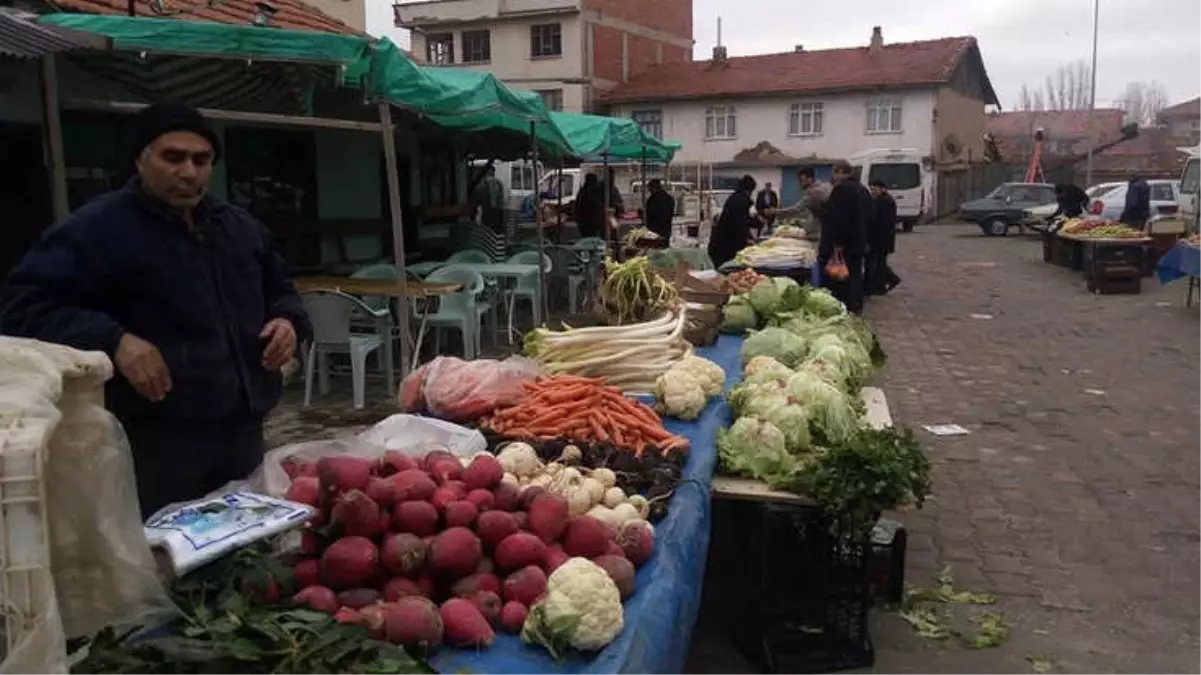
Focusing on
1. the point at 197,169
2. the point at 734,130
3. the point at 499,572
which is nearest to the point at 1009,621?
the point at 499,572

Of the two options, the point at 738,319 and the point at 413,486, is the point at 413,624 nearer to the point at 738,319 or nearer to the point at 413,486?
the point at 413,486

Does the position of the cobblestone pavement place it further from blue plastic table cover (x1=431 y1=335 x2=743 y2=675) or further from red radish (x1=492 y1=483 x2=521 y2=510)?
red radish (x1=492 y1=483 x2=521 y2=510)

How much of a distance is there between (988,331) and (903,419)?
17.4 ft

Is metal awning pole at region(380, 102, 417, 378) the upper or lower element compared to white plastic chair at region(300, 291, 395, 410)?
upper

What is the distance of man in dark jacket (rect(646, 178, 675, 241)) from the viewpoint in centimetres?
1675

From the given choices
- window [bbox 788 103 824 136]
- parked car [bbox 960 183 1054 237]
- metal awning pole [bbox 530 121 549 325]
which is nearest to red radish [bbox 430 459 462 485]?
metal awning pole [bbox 530 121 549 325]

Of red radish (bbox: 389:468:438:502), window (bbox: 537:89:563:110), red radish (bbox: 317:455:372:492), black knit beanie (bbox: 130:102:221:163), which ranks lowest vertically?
red radish (bbox: 389:468:438:502)

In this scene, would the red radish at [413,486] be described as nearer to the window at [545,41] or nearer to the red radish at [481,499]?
the red radish at [481,499]

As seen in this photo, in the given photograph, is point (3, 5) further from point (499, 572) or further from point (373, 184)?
point (499, 572)

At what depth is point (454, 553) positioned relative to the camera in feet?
8.09

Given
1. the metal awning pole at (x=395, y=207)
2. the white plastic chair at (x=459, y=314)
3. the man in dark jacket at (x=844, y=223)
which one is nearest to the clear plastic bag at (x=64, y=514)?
the metal awning pole at (x=395, y=207)

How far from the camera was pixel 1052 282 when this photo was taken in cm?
1823

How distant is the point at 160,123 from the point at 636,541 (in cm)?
176

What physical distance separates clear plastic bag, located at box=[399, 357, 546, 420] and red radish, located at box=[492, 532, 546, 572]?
1.60 metres
